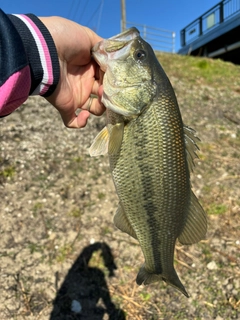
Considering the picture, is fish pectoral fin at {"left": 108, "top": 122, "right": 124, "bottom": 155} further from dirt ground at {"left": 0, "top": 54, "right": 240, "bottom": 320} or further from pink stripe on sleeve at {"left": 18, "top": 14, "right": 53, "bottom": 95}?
dirt ground at {"left": 0, "top": 54, "right": 240, "bottom": 320}

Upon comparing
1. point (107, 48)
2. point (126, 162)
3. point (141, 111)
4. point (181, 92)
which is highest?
point (107, 48)

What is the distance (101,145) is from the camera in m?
1.89

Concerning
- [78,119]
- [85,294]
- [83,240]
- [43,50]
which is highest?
[43,50]

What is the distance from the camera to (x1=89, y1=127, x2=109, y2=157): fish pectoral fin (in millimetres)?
1874

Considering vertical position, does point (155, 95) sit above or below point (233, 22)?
above

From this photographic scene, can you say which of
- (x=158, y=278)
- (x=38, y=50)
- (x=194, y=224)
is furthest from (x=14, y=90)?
(x=158, y=278)

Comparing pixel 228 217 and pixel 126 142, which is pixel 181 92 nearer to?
pixel 228 217

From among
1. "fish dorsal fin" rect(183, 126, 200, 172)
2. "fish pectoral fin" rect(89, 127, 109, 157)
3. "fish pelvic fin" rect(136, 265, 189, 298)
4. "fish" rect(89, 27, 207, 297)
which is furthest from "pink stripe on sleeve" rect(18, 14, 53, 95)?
"fish pelvic fin" rect(136, 265, 189, 298)

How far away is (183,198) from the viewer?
187 cm

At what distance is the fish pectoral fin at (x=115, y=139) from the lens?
1757 millimetres

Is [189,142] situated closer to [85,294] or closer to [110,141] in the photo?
[110,141]

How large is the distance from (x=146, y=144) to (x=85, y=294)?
1.90m

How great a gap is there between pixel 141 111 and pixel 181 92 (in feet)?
16.8

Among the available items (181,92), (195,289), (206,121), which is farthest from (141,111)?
(181,92)
